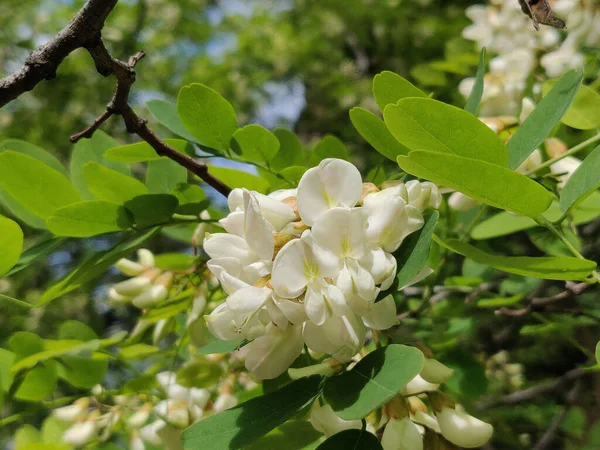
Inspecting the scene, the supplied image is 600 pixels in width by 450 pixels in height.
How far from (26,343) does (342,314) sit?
0.35 meters

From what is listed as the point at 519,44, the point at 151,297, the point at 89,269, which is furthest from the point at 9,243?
the point at 519,44

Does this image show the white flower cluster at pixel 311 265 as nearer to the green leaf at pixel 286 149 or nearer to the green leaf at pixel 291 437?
the green leaf at pixel 291 437

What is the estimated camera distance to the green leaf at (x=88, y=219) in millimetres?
485

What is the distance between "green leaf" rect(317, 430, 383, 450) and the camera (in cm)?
38

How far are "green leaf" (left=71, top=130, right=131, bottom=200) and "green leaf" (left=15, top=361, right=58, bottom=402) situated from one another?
0.18 meters

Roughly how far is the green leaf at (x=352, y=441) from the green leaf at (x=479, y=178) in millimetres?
175

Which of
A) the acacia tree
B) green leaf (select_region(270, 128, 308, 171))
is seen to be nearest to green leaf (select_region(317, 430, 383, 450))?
the acacia tree

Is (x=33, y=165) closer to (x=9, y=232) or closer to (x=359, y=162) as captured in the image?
(x=9, y=232)

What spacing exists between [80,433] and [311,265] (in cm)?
50

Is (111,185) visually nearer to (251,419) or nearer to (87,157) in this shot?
(87,157)

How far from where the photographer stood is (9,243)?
17.3 inches

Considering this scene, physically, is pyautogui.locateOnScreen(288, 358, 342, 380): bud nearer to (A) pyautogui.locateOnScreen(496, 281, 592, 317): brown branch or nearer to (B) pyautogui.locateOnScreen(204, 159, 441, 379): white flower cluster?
(B) pyautogui.locateOnScreen(204, 159, 441, 379): white flower cluster

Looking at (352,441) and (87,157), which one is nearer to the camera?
(352,441)

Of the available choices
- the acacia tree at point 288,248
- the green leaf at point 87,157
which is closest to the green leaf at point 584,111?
the acacia tree at point 288,248
